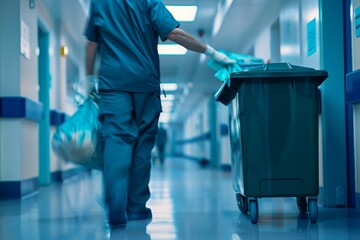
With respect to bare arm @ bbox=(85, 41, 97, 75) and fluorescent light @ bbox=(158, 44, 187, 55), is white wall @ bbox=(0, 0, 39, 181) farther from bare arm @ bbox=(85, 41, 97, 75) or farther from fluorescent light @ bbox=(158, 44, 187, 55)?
fluorescent light @ bbox=(158, 44, 187, 55)

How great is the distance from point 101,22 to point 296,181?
58.9 inches

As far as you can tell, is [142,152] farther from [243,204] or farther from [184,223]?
[243,204]

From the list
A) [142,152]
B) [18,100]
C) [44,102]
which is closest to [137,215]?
[142,152]

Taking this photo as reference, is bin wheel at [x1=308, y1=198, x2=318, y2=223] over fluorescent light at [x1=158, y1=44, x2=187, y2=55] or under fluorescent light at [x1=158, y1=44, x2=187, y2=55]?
under

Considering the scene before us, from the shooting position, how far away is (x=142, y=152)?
10.0ft

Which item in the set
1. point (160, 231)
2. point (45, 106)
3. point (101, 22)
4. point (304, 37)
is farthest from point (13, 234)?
point (45, 106)

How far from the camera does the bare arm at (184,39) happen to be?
2.98 meters

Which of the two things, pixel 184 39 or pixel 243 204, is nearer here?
pixel 184 39

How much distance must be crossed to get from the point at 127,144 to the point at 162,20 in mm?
770

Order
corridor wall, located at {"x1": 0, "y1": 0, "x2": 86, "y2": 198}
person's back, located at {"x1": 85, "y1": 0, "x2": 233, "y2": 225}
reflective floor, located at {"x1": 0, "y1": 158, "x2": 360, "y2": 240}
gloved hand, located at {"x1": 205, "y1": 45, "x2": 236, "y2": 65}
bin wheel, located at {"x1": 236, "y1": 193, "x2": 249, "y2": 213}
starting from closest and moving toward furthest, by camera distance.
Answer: reflective floor, located at {"x1": 0, "y1": 158, "x2": 360, "y2": 240}, person's back, located at {"x1": 85, "y1": 0, "x2": 233, "y2": 225}, gloved hand, located at {"x1": 205, "y1": 45, "x2": 236, "y2": 65}, bin wheel, located at {"x1": 236, "y1": 193, "x2": 249, "y2": 213}, corridor wall, located at {"x1": 0, "y1": 0, "x2": 86, "y2": 198}

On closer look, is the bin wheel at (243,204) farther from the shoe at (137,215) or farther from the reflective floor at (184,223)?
the shoe at (137,215)

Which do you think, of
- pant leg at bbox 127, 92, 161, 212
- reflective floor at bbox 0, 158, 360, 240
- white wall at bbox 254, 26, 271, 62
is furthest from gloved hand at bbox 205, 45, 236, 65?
white wall at bbox 254, 26, 271, 62

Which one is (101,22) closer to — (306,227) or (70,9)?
(306,227)

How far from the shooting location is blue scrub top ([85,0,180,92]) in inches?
116
